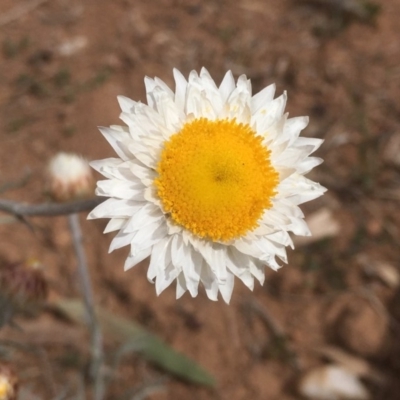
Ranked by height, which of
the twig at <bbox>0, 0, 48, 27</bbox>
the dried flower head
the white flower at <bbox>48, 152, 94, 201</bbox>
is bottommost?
the dried flower head

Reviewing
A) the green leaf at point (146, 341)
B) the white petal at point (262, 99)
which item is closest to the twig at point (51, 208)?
the white petal at point (262, 99)

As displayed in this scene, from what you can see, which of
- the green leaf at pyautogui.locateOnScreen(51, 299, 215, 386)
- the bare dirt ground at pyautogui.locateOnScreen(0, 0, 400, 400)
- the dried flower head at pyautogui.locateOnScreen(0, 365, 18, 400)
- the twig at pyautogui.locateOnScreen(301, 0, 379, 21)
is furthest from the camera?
the twig at pyautogui.locateOnScreen(301, 0, 379, 21)

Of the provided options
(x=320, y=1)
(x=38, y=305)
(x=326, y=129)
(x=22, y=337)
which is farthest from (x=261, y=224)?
(x=320, y=1)

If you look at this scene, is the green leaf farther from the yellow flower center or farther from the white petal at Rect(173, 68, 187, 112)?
the white petal at Rect(173, 68, 187, 112)

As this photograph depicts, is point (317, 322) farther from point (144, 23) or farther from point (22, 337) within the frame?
point (144, 23)

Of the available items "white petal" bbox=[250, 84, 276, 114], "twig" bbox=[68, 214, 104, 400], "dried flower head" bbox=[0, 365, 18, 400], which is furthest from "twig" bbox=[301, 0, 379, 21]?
"dried flower head" bbox=[0, 365, 18, 400]

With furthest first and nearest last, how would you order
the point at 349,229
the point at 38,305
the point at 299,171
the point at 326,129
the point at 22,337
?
the point at 326,129
the point at 349,229
the point at 22,337
the point at 38,305
the point at 299,171
